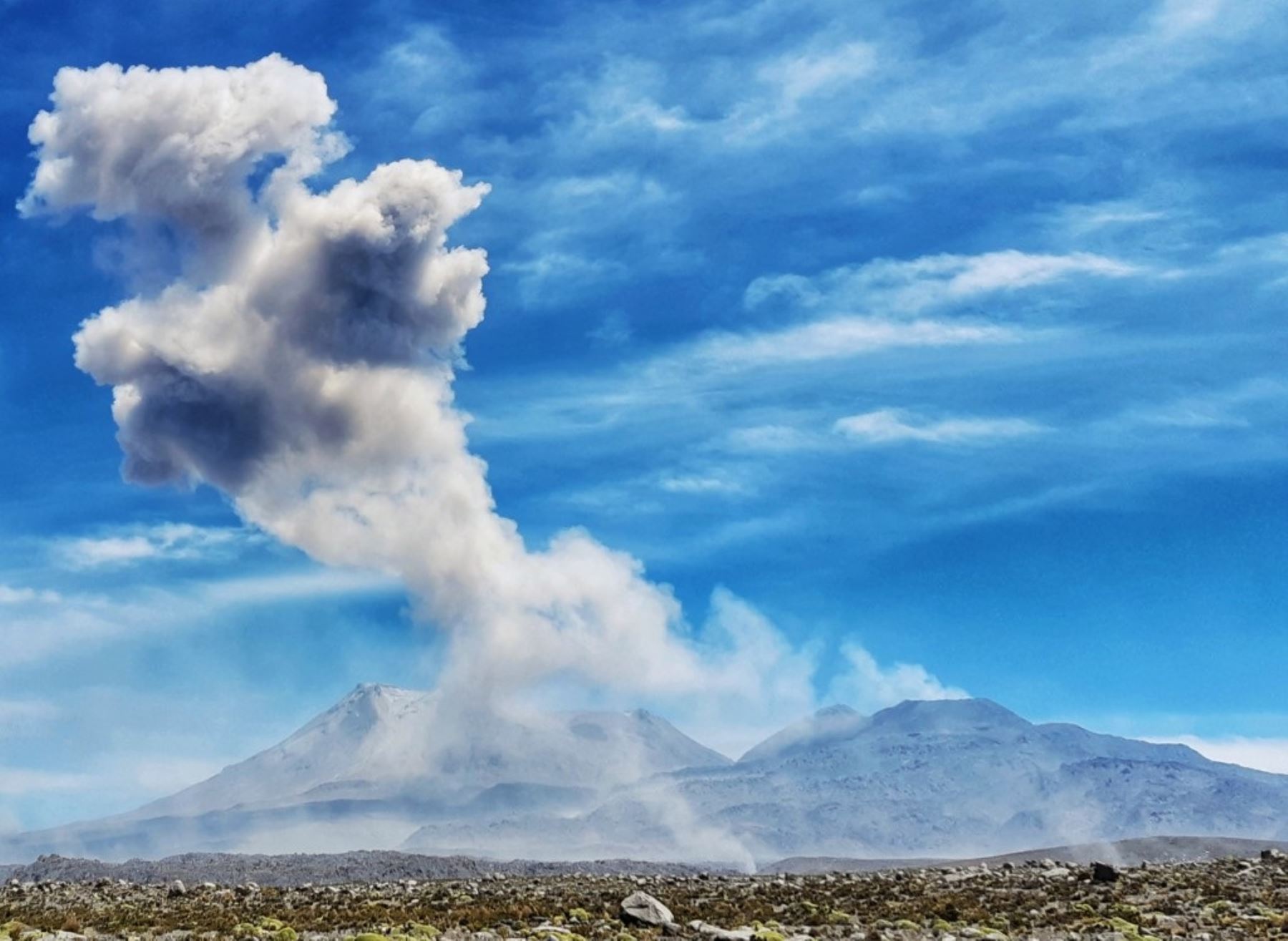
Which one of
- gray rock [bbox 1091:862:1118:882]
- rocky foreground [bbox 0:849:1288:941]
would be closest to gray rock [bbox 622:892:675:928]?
rocky foreground [bbox 0:849:1288:941]

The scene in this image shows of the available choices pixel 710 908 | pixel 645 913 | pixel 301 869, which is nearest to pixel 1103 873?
pixel 710 908

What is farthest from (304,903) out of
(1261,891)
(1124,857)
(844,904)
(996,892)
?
(1124,857)

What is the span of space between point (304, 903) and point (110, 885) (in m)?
18.6

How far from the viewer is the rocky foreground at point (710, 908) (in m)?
44.2

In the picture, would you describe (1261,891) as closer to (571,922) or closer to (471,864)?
(571,922)

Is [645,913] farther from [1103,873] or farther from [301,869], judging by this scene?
[301,869]

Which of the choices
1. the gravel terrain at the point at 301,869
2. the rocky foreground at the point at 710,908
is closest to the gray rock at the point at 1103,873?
the rocky foreground at the point at 710,908

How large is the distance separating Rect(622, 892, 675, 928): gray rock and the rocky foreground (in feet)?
0.21

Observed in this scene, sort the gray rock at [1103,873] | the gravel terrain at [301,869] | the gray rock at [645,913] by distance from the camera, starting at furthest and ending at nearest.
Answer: the gravel terrain at [301,869] → the gray rock at [1103,873] → the gray rock at [645,913]

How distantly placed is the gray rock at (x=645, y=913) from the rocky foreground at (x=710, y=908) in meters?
0.06

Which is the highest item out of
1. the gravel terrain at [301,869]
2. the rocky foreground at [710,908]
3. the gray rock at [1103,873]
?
the gray rock at [1103,873]

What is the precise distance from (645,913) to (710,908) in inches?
327

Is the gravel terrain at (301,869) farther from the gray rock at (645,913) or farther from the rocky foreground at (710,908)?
the gray rock at (645,913)

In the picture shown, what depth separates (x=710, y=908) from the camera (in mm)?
54688
